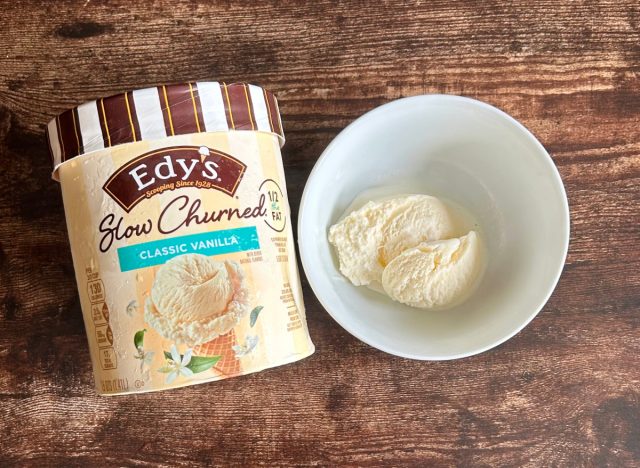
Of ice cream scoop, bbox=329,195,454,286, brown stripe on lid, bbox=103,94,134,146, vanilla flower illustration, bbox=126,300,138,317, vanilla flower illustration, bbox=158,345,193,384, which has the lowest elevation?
vanilla flower illustration, bbox=158,345,193,384

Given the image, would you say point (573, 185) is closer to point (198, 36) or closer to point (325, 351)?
point (325, 351)

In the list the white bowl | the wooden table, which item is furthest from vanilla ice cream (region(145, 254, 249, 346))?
the wooden table

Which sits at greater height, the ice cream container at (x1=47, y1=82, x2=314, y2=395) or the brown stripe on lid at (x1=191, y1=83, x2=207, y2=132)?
the brown stripe on lid at (x1=191, y1=83, x2=207, y2=132)

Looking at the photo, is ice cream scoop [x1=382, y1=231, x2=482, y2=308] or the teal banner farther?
ice cream scoop [x1=382, y1=231, x2=482, y2=308]

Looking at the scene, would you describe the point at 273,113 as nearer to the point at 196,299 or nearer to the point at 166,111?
the point at 166,111

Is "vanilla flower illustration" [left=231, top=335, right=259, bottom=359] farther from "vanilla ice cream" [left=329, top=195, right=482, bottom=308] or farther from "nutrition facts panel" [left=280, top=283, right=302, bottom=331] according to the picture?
"vanilla ice cream" [left=329, top=195, right=482, bottom=308]

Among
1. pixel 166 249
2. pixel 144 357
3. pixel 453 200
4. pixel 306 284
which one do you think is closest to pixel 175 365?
pixel 144 357

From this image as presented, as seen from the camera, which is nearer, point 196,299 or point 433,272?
point 196,299

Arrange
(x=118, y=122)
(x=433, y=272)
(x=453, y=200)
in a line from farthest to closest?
(x=453, y=200) < (x=433, y=272) < (x=118, y=122)
